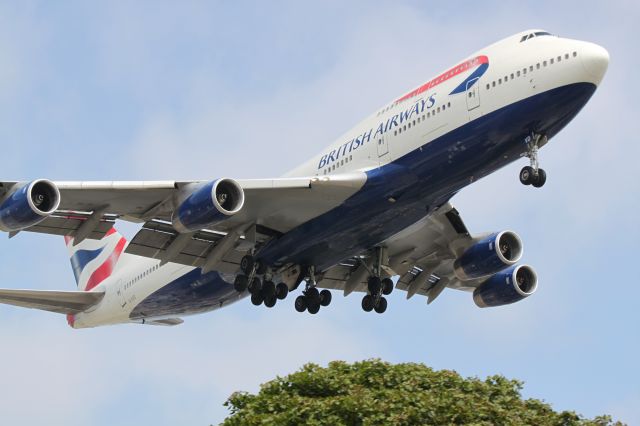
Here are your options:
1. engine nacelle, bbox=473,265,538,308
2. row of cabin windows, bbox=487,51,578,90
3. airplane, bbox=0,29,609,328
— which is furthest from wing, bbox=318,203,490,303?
row of cabin windows, bbox=487,51,578,90

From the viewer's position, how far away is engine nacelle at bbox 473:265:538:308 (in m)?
41.8

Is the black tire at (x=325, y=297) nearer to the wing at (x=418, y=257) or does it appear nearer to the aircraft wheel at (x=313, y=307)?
the aircraft wheel at (x=313, y=307)

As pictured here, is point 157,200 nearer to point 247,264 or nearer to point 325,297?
point 247,264

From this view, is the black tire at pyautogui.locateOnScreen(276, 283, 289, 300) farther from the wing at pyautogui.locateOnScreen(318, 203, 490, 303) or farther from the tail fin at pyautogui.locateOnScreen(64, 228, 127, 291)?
the tail fin at pyautogui.locateOnScreen(64, 228, 127, 291)

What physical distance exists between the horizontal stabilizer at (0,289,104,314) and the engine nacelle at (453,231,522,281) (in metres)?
14.4

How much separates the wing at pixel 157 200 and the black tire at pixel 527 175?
4647 millimetres

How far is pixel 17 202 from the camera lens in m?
31.0

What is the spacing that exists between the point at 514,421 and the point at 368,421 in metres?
3.83

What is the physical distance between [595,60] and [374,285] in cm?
Answer: 1237

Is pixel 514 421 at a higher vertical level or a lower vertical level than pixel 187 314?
lower

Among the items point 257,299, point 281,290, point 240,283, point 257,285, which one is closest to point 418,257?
point 281,290

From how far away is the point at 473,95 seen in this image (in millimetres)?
32156

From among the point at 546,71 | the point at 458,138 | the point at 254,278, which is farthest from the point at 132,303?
the point at 546,71

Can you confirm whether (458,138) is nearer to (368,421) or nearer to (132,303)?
(368,421)
